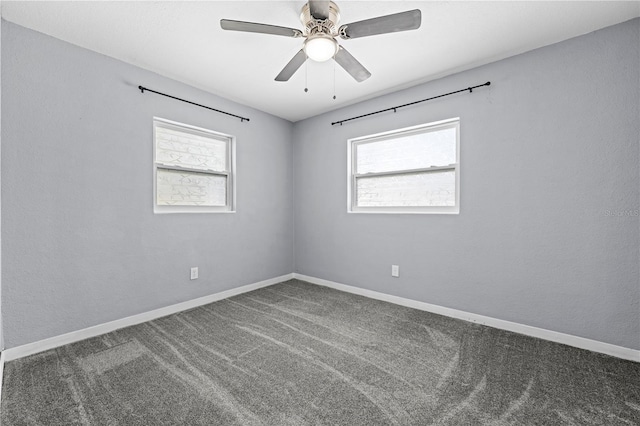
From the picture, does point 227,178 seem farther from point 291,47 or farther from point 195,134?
point 291,47

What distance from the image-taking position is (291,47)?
2404 millimetres

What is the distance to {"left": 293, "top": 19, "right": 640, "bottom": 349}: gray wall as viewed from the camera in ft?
6.84

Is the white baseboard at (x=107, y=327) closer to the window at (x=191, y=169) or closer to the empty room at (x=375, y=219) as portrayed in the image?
the empty room at (x=375, y=219)

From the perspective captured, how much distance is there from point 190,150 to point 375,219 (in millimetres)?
2355

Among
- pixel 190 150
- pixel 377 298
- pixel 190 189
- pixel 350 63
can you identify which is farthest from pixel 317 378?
pixel 190 150

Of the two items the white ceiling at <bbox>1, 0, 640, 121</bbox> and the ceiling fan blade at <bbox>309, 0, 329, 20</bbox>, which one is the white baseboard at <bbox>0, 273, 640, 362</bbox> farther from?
the ceiling fan blade at <bbox>309, 0, 329, 20</bbox>

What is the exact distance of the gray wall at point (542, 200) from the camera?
2084 mm

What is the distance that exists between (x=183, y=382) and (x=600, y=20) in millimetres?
3883

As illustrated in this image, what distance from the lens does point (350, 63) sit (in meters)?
2.03

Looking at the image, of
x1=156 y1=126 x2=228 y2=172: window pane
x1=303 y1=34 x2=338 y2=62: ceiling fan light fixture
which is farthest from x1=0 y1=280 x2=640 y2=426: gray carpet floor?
x1=303 y1=34 x2=338 y2=62: ceiling fan light fixture

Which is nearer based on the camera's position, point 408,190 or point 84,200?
point 84,200

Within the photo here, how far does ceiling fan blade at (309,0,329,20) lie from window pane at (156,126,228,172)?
217 cm

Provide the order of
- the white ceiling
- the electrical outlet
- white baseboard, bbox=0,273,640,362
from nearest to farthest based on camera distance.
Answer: the white ceiling
white baseboard, bbox=0,273,640,362
the electrical outlet

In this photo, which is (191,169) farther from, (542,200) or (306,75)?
(542,200)
